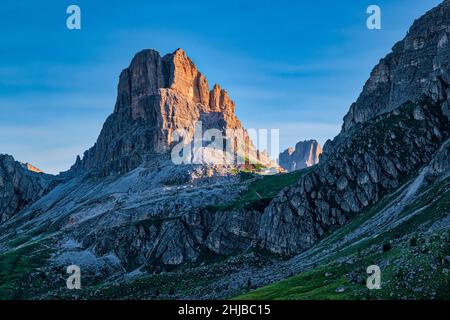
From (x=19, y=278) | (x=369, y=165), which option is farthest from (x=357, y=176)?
(x=19, y=278)

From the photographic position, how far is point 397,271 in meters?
65.9

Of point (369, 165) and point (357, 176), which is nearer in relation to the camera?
point (369, 165)

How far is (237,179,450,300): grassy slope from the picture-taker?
6050 cm

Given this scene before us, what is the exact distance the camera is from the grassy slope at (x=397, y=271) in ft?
198

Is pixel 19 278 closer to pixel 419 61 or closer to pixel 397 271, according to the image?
pixel 397 271

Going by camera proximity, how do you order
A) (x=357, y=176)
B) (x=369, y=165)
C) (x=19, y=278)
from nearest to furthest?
(x=369, y=165)
(x=357, y=176)
(x=19, y=278)

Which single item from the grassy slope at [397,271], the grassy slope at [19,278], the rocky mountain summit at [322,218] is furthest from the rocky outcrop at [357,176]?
the grassy slope at [19,278]

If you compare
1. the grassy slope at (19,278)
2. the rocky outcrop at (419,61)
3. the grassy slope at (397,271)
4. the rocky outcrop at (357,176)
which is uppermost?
the rocky outcrop at (419,61)

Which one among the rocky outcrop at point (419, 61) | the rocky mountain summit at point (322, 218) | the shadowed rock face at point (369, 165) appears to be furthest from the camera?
the rocky outcrop at point (419, 61)

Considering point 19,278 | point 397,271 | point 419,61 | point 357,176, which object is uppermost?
point 419,61

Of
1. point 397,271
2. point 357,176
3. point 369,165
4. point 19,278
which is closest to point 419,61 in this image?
point 369,165

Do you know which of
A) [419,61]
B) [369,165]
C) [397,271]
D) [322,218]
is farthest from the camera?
[419,61]

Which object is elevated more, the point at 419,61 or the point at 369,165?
the point at 419,61

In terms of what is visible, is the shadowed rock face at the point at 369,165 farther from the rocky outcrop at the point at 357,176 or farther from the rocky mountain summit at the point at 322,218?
the rocky mountain summit at the point at 322,218
